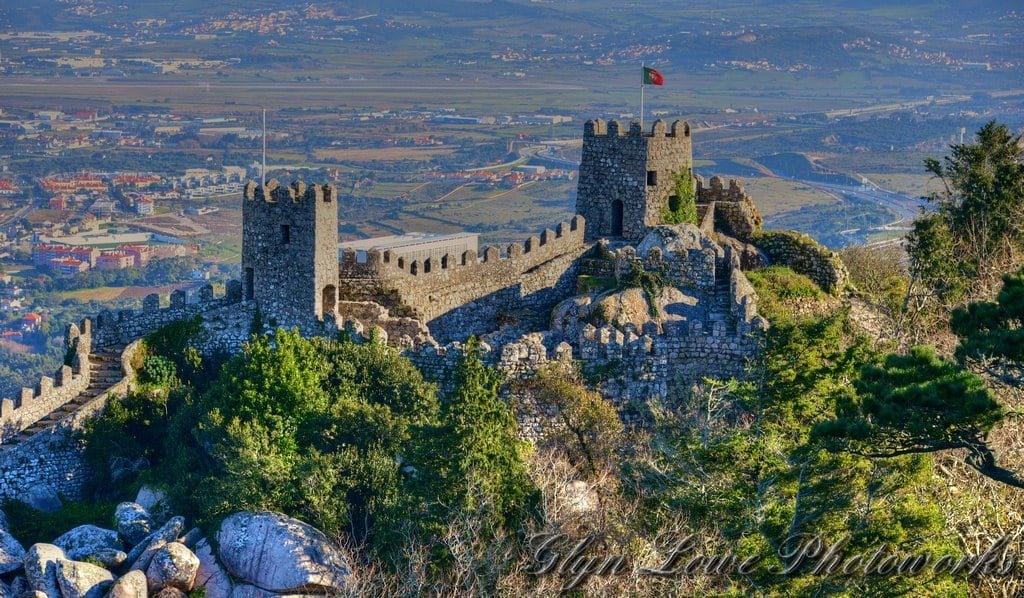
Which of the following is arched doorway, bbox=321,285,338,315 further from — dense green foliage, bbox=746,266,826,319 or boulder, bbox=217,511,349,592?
dense green foliage, bbox=746,266,826,319

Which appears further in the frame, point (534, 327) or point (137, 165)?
point (137, 165)

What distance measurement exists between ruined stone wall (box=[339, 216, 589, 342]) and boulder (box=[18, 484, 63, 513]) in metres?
8.28

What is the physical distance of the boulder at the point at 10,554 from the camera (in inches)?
1355

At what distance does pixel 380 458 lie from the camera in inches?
1415

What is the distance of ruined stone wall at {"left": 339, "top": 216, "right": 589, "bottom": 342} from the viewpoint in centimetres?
4216

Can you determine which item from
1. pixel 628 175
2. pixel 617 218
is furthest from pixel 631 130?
pixel 617 218

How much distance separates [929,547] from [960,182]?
21547 millimetres

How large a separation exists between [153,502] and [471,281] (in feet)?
33.9

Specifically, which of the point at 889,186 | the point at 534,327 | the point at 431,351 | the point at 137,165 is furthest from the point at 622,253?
the point at 137,165

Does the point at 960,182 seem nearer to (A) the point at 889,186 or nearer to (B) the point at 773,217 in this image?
(B) the point at 773,217

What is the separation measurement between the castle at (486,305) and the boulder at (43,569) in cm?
542

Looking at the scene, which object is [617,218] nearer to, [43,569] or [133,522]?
[133,522]

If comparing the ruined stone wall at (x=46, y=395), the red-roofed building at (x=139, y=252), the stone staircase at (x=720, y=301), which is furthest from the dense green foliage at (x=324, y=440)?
the red-roofed building at (x=139, y=252)

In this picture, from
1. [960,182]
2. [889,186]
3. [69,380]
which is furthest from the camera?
[889,186]
